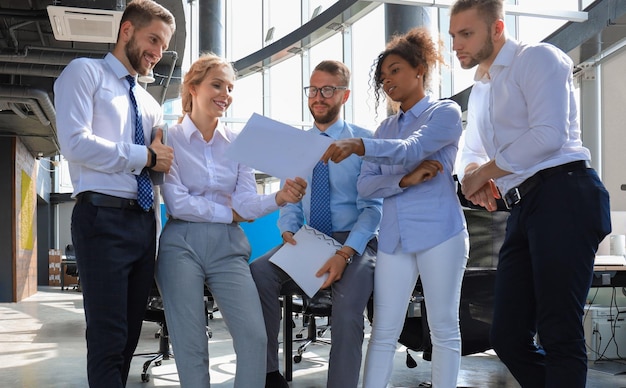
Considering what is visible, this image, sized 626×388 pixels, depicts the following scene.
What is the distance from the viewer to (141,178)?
238 cm

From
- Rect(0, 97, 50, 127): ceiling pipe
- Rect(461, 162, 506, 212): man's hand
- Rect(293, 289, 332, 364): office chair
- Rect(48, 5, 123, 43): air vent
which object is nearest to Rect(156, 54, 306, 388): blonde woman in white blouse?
Rect(461, 162, 506, 212): man's hand

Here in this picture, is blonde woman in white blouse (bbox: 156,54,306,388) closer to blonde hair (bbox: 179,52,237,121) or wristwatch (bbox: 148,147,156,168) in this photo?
blonde hair (bbox: 179,52,237,121)

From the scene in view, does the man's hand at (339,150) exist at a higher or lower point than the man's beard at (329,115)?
lower

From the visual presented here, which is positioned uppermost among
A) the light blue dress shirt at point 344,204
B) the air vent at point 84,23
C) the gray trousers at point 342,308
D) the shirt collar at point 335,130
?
the air vent at point 84,23

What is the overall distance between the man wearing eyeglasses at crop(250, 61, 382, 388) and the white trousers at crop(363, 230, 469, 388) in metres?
0.15

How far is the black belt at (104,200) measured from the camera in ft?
7.44

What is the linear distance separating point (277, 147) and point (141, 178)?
50cm

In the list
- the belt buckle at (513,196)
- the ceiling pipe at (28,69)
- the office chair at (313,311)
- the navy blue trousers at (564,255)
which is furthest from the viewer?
the ceiling pipe at (28,69)

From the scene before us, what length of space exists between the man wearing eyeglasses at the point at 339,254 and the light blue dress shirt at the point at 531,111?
A: 0.74 metres

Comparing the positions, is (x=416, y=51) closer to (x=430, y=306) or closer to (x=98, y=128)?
(x=430, y=306)

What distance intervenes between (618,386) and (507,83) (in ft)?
9.45

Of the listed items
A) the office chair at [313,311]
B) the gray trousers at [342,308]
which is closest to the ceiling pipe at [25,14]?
the office chair at [313,311]

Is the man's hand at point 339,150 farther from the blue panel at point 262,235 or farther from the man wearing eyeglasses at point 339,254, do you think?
the blue panel at point 262,235

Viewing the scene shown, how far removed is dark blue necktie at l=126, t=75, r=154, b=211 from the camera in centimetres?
235
